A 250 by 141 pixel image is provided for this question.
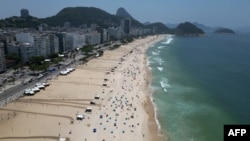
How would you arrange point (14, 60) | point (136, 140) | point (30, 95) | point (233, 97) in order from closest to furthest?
point (136, 140) < point (30, 95) < point (233, 97) < point (14, 60)

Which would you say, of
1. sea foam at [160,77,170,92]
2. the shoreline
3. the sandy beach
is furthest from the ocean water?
the sandy beach

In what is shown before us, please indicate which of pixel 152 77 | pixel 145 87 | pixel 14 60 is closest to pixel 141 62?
pixel 152 77

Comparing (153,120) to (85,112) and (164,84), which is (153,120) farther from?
(164,84)

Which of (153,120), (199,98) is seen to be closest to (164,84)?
(199,98)

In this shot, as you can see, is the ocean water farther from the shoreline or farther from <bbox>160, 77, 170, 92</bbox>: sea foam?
the shoreline

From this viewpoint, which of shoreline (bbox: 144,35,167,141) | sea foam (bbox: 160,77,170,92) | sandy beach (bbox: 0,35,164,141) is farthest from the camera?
sea foam (bbox: 160,77,170,92)

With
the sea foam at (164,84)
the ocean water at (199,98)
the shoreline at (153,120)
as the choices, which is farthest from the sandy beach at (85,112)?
the sea foam at (164,84)

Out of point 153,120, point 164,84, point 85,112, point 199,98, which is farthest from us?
point 164,84

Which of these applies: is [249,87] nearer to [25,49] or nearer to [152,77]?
[152,77]
